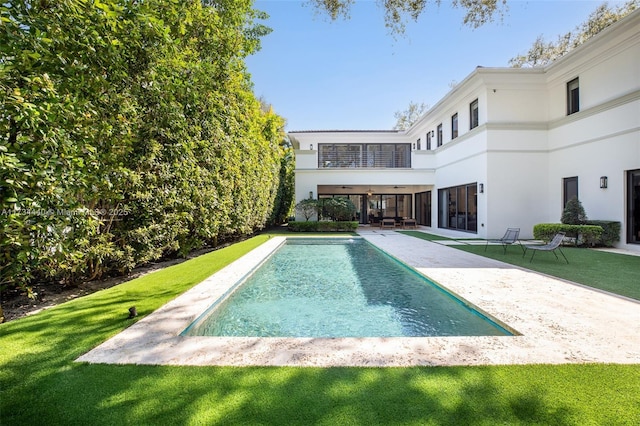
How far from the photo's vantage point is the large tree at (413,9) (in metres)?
6.58

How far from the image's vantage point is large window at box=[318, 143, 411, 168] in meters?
22.3

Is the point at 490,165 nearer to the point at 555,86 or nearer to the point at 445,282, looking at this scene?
the point at 555,86

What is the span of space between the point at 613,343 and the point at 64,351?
587cm

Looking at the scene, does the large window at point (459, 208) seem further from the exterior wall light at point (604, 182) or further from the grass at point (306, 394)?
the grass at point (306, 394)

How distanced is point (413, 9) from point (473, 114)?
9853 mm

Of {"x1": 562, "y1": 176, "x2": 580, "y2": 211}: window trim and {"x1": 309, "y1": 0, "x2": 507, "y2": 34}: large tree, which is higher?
{"x1": 309, "y1": 0, "x2": 507, "y2": 34}: large tree

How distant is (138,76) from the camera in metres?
5.74

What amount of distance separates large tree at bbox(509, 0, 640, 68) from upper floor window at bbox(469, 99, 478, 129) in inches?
437

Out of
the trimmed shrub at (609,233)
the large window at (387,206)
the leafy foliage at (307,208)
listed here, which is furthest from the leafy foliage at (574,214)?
the large window at (387,206)

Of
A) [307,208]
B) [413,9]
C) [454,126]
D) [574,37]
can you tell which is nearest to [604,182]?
[454,126]

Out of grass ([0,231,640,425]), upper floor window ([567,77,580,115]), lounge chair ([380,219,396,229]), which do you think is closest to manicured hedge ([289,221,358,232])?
lounge chair ([380,219,396,229])

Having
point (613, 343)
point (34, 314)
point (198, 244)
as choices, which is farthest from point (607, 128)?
point (34, 314)

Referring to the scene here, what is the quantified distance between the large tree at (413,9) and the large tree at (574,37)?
58.3 ft

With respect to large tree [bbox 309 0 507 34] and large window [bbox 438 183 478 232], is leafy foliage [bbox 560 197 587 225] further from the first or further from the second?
large tree [bbox 309 0 507 34]
